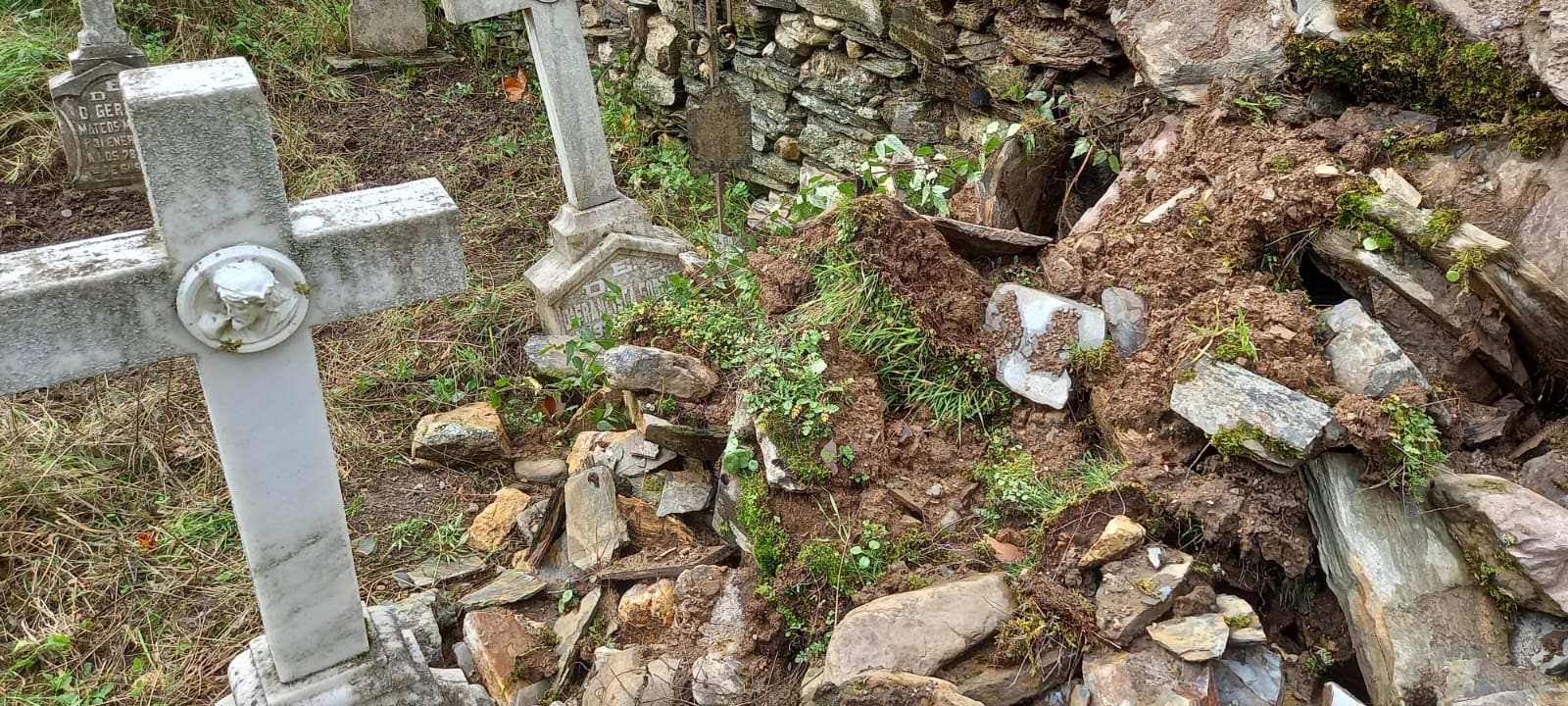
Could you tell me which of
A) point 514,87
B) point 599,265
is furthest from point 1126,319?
point 514,87

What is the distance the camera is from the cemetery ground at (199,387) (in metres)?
3.21

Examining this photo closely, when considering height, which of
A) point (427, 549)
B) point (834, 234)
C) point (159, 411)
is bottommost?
point (427, 549)

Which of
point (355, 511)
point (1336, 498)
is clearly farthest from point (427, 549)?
point (1336, 498)

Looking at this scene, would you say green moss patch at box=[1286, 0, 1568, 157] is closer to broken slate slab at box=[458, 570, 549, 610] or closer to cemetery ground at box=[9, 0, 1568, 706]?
cemetery ground at box=[9, 0, 1568, 706]

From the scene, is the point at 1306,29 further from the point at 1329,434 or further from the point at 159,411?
the point at 159,411

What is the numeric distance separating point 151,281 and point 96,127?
475 cm


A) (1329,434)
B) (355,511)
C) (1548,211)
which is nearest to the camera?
(1329,434)

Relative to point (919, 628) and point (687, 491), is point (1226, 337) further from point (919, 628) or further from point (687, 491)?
point (687, 491)

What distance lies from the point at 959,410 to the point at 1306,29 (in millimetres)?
1629

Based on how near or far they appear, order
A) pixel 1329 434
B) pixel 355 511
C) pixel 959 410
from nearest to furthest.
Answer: pixel 1329 434
pixel 959 410
pixel 355 511

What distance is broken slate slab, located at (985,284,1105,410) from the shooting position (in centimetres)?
278

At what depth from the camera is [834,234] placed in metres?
3.17

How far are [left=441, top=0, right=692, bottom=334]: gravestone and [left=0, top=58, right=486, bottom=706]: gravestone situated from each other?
223 centimetres

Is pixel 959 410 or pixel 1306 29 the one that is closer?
pixel 959 410
